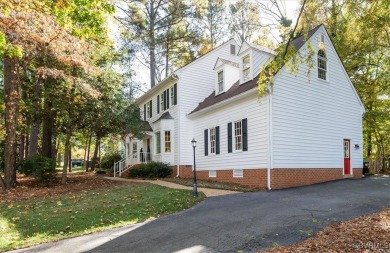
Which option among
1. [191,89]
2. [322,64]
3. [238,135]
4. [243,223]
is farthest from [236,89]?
[243,223]

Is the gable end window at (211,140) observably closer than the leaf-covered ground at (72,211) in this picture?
No

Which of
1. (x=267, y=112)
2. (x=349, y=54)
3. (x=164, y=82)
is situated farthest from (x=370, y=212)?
(x=349, y=54)

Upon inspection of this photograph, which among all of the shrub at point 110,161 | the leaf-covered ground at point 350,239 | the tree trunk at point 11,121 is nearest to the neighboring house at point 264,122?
the leaf-covered ground at point 350,239

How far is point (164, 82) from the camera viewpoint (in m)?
20.5

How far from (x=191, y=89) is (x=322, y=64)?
7940mm

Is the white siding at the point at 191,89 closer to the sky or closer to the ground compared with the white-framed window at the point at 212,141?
closer to the sky

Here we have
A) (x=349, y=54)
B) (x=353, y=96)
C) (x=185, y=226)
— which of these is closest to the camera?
(x=185, y=226)

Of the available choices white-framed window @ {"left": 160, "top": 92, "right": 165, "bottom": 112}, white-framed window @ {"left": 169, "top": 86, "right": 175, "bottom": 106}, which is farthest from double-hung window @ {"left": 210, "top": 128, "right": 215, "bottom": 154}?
white-framed window @ {"left": 160, "top": 92, "right": 165, "bottom": 112}

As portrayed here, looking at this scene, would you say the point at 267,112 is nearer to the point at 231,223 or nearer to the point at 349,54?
the point at 231,223

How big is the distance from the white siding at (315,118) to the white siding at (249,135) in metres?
0.61

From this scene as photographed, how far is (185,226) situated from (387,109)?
824 inches

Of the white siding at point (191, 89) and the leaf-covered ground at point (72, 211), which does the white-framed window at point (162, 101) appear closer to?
the white siding at point (191, 89)

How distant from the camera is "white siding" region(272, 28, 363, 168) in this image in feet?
43.1

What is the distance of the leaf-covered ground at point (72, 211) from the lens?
7.27m
